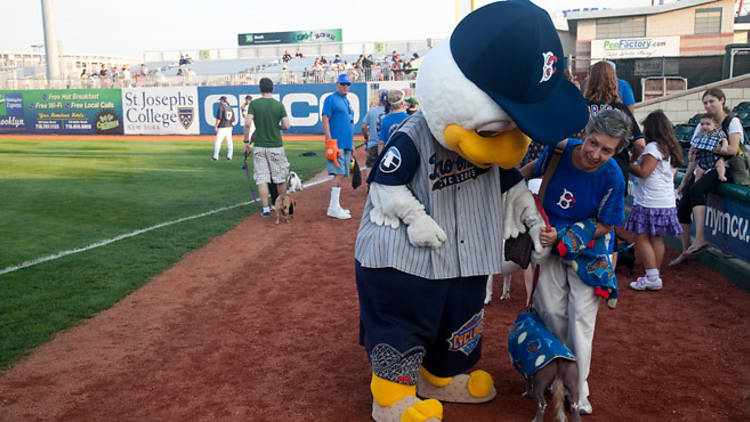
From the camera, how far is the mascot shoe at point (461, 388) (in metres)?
3.77

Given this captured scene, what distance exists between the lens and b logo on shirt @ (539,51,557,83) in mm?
3051

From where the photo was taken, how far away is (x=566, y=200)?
3.54 metres

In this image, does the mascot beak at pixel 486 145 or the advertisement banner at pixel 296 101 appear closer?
the mascot beak at pixel 486 145

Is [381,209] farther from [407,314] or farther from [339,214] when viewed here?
[339,214]

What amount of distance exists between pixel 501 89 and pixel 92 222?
7.99m

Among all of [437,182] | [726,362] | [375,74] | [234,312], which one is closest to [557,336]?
[437,182]

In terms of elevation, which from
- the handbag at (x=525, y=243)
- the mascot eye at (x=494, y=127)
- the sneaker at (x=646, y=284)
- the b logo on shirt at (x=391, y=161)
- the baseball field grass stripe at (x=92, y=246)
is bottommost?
the sneaker at (x=646, y=284)

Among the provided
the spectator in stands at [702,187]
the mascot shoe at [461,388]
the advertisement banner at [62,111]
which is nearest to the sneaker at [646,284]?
the spectator in stands at [702,187]

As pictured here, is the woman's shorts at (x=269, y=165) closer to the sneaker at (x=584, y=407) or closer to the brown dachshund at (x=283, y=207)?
the brown dachshund at (x=283, y=207)

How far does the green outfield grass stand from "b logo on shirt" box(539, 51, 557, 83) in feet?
13.4

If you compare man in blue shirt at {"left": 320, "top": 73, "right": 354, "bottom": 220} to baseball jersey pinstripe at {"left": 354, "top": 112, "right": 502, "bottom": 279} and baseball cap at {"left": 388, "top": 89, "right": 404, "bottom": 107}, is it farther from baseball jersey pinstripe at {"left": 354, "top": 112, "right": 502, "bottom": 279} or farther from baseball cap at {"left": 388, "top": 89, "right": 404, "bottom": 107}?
baseball jersey pinstripe at {"left": 354, "top": 112, "right": 502, "bottom": 279}

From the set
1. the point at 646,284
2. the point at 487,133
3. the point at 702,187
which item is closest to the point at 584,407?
the point at 487,133

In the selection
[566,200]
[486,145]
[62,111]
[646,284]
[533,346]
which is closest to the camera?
[486,145]

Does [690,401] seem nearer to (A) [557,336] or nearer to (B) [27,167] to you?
(A) [557,336]
